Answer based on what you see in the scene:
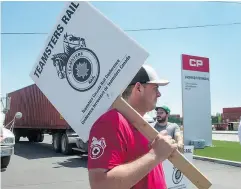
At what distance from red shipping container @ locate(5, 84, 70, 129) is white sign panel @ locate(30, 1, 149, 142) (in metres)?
12.2

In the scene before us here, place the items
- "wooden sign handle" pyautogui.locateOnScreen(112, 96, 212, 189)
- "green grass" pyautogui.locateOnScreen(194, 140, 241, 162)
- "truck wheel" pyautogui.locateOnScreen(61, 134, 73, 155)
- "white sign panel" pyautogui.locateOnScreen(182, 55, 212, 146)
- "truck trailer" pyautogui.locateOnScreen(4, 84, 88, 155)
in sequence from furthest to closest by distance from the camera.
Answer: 1. "white sign panel" pyautogui.locateOnScreen(182, 55, 212, 146)
2. "truck trailer" pyautogui.locateOnScreen(4, 84, 88, 155)
3. "truck wheel" pyautogui.locateOnScreen(61, 134, 73, 155)
4. "green grass" pyautogui.locateOnScreen(194, 140, 241, 162)
5. "wooden sign handle" pyautogui.locateOnScreen(112, 96, 212, 189)

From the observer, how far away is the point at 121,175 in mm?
1489

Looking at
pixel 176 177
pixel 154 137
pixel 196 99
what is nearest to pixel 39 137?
pixel 196 99

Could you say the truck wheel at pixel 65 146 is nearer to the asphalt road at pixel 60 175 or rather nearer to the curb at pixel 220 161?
the asphalt road at pixel 60 175

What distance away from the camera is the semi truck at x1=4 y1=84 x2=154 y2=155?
1382cm

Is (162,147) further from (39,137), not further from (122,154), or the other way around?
(39,137)

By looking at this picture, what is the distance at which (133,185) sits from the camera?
1.58m

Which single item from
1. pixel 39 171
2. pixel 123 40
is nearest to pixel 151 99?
pixel 123 40

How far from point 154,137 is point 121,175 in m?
0.33

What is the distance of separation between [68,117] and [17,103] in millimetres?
20853

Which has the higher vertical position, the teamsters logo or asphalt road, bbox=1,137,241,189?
the teamsters logo

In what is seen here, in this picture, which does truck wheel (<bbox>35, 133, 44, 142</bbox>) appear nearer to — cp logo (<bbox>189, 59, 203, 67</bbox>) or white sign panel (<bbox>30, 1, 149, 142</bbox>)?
cp logo (<bbox>189, 59, 203, 67</bbox>)

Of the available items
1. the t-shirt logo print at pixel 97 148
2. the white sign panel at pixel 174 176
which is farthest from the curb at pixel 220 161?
the t-shirt logo print at pixel 97 148

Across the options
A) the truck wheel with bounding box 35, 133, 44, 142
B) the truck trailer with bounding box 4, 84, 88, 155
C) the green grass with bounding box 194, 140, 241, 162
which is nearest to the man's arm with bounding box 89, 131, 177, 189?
the truck trailer with bounding box 4, 84, 88, 155
